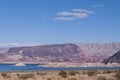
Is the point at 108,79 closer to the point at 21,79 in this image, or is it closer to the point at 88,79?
the point at 88,79

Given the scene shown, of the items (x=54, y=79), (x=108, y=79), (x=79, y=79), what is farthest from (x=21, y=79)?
(x=108, y=79)

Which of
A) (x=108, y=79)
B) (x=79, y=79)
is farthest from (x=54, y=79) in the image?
(x=108, y=79)

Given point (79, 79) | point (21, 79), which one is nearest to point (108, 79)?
point (79, 79)

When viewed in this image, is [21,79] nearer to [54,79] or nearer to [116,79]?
[54,79]

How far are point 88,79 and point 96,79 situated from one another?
1037 millimetres

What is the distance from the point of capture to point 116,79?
4231 centimetres

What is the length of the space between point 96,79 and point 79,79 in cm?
221

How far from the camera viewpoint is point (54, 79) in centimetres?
4409

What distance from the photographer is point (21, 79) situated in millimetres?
44156

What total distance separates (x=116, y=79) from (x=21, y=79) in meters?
11.3

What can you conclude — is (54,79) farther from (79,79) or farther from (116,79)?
(116,79)

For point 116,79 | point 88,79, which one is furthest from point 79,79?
point 116,79

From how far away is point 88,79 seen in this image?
4384cm

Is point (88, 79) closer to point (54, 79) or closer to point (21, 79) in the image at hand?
point (54, 79)
